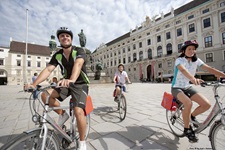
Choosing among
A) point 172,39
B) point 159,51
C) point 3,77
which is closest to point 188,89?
point 172,39

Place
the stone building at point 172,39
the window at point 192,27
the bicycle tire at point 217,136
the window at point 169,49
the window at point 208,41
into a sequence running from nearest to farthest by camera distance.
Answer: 1. the bicycle tire at point 217,136
2. the stone building at point 172,39
3. the window at point 208,41
4. the window at point 192,27
5. the window at point 169,49

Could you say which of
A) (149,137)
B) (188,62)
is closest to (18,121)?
(149,137)

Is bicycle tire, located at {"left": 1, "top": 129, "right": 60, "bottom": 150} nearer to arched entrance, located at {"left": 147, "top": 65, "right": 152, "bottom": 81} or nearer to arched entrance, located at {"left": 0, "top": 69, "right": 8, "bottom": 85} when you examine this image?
arched entrance, located at {"left": 147, "top": 65, "right": 152, "bottom": 81}

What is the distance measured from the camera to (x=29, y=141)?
50.1 inches

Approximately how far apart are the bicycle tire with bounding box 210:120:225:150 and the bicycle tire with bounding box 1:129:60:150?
7.36ft

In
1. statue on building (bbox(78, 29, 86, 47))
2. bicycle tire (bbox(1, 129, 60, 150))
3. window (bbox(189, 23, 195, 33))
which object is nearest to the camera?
bicycle tire (bbox(1, 129, 60, 150))

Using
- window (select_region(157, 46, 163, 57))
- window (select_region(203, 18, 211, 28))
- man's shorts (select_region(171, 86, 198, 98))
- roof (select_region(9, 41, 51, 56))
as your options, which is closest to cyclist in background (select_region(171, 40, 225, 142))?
man's shorts (select_region(171, 86, 198, 98))

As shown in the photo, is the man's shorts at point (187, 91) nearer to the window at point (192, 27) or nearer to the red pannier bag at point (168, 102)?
the red pannier bag at point (168, 102)

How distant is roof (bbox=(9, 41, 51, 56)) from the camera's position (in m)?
42.0

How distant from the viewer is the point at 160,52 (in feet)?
118

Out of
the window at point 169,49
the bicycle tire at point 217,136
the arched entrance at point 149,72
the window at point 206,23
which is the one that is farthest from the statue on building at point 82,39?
the window at point 206,23

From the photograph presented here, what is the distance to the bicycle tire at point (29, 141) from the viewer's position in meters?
1.15

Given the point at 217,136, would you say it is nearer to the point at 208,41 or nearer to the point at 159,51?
the point at 208,41

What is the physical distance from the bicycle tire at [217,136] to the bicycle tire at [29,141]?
2.24 m
